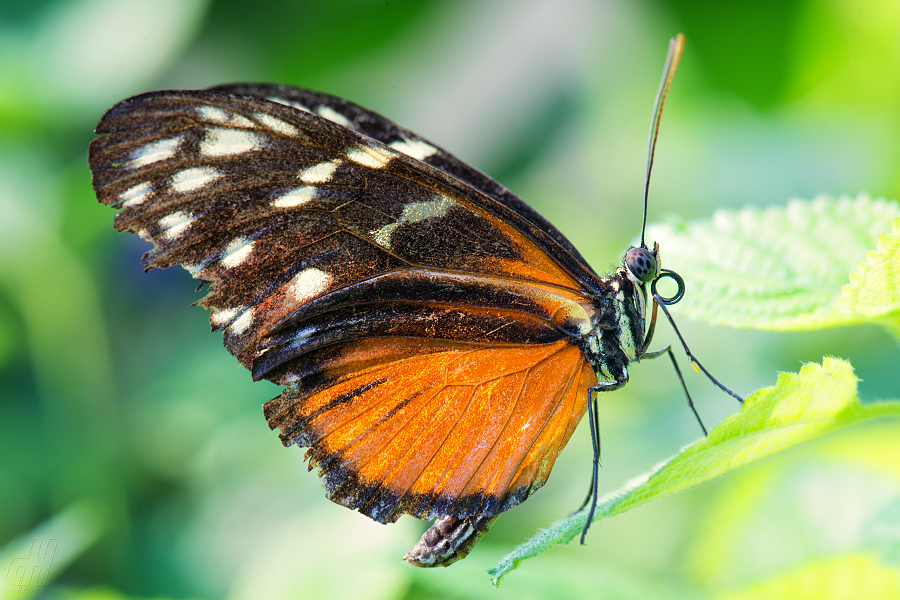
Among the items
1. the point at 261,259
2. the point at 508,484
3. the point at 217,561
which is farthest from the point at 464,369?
the point at 217,561

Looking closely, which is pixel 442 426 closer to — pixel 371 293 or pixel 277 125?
pixel 371 293

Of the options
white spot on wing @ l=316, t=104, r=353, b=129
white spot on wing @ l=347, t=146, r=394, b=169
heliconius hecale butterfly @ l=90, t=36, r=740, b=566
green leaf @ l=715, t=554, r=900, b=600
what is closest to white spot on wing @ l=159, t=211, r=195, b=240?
heliconius hecale butterfly @ l=90, t=36, r=740, b=566

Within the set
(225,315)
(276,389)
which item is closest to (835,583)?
(225,315)

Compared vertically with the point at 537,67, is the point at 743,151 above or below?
below

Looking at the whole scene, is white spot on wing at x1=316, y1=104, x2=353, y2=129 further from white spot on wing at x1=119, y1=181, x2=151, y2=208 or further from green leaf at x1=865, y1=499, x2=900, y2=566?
green leaf at x1=865, y1=499, x2=900, y2=566

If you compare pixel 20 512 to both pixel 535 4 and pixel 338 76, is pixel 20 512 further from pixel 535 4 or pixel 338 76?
pixel 535 4

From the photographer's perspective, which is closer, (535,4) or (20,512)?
Answer: (20,512)
